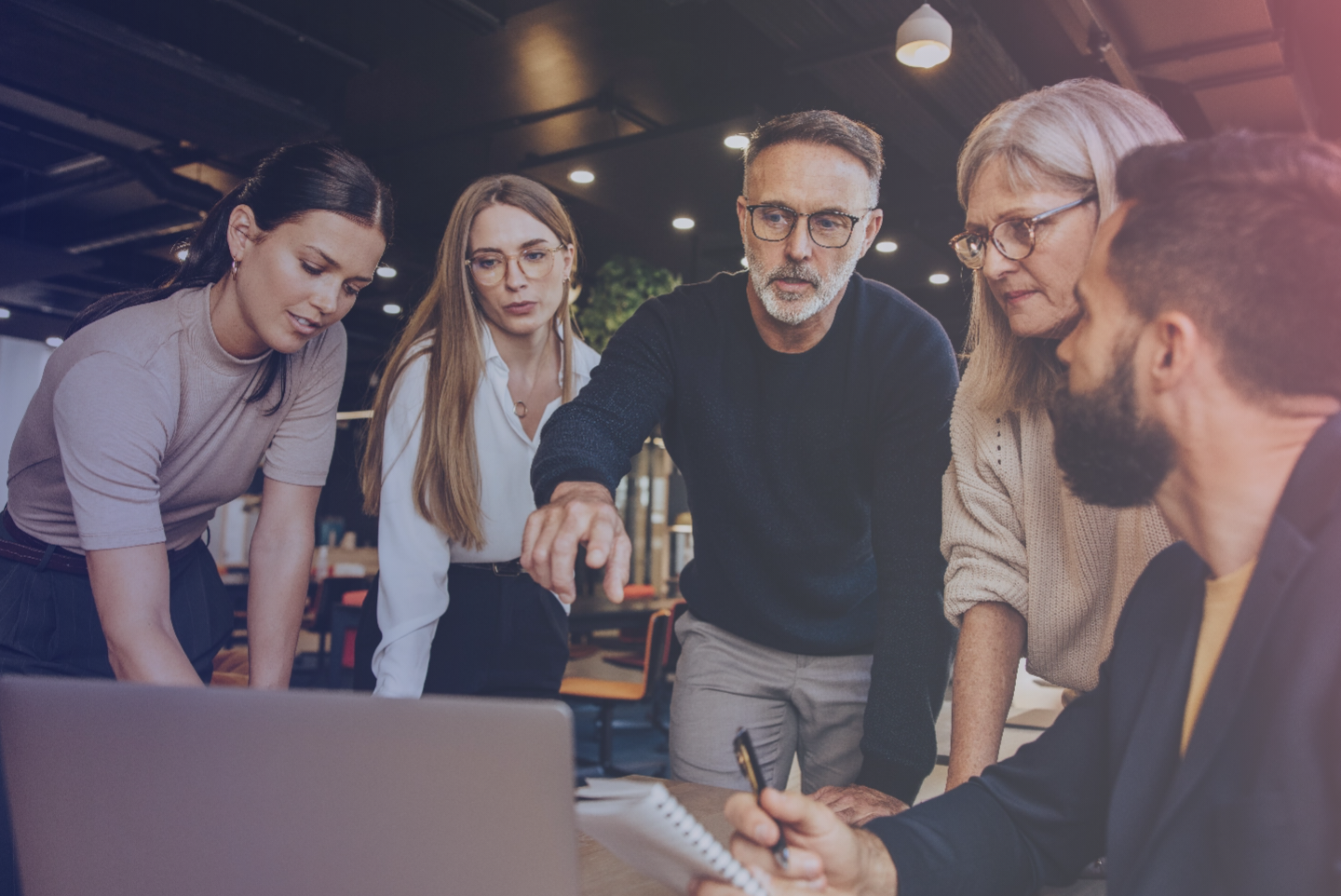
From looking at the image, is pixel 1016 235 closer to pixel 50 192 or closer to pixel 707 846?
pixel 707 846

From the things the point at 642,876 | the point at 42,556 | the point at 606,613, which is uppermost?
the point at 42,556

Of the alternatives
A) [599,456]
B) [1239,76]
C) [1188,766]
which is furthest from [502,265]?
[1239,76]

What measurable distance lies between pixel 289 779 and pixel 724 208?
649 centimetres

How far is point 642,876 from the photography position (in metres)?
0.98

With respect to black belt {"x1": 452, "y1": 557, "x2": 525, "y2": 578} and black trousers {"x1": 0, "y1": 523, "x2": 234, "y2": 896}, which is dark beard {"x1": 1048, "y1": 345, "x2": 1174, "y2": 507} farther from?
black trousers {"x1": 0, "y1": 523, "x2": 234, "y2": 896}

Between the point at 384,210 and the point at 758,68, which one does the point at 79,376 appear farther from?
the point at 758,68

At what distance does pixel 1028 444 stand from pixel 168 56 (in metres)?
4.61

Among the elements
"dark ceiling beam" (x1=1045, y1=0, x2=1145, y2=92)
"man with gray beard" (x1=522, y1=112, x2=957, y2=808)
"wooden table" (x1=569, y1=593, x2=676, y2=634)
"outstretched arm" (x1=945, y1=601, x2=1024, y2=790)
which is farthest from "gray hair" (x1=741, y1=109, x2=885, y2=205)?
"wooden table" (x1=569, y1=593, x2=676, y2=634)

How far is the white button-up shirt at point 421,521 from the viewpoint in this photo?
5.68ft

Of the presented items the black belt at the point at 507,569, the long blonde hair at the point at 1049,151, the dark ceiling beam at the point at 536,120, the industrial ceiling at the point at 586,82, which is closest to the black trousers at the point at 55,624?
the black belt at the point at 507,569

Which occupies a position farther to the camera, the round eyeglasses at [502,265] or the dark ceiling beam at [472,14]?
the dark ceiling beam at [472,14]

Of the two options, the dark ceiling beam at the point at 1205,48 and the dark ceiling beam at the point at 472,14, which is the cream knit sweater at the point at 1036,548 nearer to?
the dark ceiling beam at the point at 472,14

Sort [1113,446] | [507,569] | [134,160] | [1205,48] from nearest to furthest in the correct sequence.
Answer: [1113,446], [507,569], [1205,48], [134,160]

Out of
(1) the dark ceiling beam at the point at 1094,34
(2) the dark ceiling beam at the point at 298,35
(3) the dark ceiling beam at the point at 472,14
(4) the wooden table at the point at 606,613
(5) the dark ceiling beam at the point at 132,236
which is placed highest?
(1) the dark ceiling beam at the point at 1094,34
